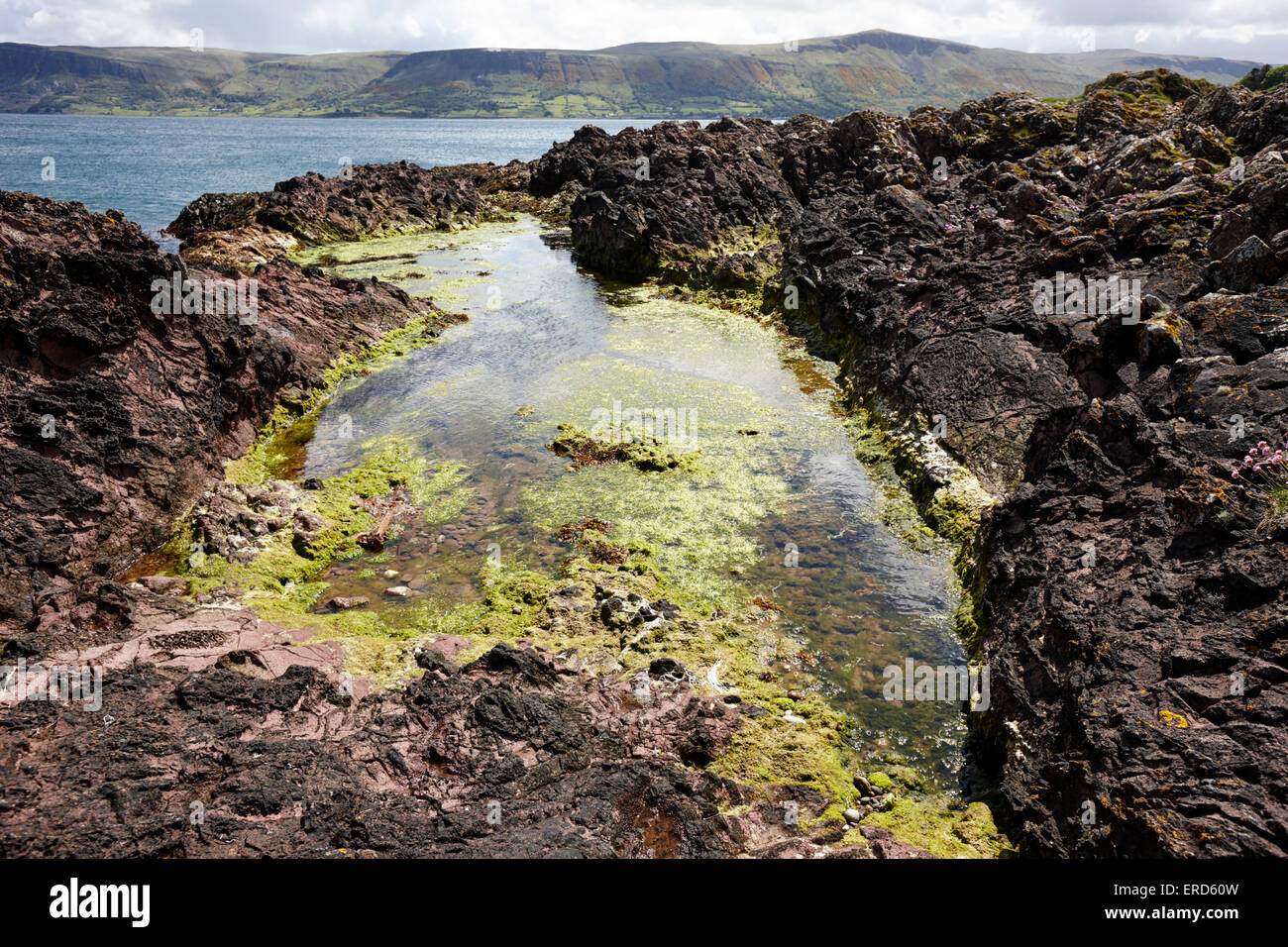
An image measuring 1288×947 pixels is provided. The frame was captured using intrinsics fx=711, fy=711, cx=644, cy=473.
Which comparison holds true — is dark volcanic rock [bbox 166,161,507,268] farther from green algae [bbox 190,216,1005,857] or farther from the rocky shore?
green algae [bbox 190,216,1005,857]

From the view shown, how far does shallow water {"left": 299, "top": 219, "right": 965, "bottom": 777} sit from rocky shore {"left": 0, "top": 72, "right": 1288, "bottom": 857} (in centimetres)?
130

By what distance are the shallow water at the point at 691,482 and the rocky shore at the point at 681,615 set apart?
4.27 ft

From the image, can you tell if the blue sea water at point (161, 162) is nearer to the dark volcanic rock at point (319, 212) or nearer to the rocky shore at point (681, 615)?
the dark volcanic rock at point (319, 212)

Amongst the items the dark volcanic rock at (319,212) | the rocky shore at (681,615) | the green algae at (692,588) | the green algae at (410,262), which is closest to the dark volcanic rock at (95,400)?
the rocky shore at (681,615)

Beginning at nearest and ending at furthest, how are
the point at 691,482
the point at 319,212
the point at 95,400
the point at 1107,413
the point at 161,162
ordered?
the point at 1107,413 → the point at 95,400 → the point at 691,482 → the point at 319,212 → the point at 161,162

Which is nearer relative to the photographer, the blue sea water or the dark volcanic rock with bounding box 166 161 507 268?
the dark volcanic rock with bounding box 166 161 507 268

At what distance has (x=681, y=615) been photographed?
54.3 ft

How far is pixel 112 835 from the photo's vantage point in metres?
7.91

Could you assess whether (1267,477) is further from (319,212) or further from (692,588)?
(319,212)

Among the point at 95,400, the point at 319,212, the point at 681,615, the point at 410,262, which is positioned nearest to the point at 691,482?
the point at 681,615

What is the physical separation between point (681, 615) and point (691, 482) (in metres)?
7.28

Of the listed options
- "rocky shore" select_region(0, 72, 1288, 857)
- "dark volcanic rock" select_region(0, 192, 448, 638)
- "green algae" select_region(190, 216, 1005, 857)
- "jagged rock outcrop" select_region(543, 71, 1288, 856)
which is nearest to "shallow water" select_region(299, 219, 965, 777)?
"green algae" select_region(190, 216, 1005, 857)

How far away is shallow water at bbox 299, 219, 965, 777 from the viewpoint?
650 inches
